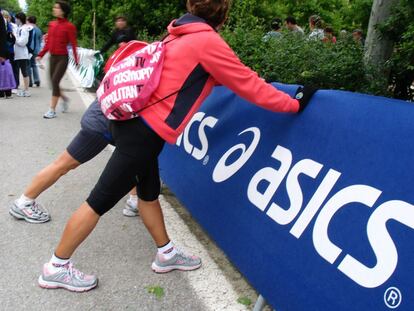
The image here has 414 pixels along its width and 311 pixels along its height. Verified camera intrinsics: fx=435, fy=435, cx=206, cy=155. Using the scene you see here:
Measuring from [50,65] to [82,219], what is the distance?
238 inches

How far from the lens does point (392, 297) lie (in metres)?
1.71

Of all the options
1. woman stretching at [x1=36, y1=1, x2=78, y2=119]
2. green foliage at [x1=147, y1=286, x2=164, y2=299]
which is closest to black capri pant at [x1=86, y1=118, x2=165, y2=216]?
green foliage at [x1=147, y1=286, x2=164, y2=299]

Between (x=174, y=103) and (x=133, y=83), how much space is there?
10.0 inches

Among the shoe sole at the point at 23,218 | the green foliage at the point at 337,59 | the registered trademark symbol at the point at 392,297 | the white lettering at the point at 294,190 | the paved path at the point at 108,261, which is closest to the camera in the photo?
the registered trademark symbol at the point at 392,297

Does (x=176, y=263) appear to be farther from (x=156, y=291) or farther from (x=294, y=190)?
(x=294, y=190)

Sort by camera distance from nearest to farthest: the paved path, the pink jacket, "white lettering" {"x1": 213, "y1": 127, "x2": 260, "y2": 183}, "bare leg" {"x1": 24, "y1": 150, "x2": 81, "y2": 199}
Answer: the pink jacket
the paved path
"white lettering" {"x1": 213, "y1": 127, "x2": 260, "y2": 183}
"bare leg" {"x1": 24, "y1": 150, "x2": 81, "y2": 199}

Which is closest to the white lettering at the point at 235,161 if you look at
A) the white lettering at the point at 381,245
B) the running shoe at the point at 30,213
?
the white lettering at the point at 381,245

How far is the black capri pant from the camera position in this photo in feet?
8.32

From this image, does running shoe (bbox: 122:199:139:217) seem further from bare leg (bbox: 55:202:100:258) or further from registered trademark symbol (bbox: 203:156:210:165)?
bare leg (bbox: 55:202:100:258)

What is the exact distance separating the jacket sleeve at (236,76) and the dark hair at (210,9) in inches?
6.3

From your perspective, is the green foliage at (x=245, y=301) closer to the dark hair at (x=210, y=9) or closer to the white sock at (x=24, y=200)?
the dark hair at (x=210, y=9)

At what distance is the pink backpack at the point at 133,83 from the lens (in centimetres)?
241

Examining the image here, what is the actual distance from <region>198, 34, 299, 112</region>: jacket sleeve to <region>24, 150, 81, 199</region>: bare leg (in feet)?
5.46

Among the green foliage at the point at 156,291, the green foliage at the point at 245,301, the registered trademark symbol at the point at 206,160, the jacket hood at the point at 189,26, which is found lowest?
the green foliage at the point at 156,291
